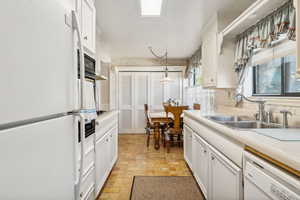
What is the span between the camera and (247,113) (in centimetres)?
256

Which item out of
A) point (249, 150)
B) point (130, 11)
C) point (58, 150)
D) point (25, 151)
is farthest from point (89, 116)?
point (130, 11)

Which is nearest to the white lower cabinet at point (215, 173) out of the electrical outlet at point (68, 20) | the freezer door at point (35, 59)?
the freezer door at point (35, 59)

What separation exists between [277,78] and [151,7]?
1.78 m

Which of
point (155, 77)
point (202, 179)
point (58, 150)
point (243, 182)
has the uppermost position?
point (155, 77)

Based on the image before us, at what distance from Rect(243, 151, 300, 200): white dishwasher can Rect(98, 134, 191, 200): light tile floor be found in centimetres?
161

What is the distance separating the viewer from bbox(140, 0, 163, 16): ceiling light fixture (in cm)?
259

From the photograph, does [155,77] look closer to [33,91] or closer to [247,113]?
[247,113]

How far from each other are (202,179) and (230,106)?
1324mm

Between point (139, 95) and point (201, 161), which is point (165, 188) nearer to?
point (201, 161)

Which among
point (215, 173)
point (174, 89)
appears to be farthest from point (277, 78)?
point (174, 89)

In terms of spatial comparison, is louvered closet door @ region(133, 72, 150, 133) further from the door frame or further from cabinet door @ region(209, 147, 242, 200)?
cabinet door @ region(209, 147, 242, 200)

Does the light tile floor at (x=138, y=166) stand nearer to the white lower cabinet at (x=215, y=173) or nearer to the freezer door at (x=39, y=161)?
the white lower cabinet at (x=215, y=173)

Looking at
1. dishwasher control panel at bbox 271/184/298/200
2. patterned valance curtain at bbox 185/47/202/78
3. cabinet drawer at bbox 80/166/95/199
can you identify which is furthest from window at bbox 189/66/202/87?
dishwasher control panel at bbox 271/184/298/200

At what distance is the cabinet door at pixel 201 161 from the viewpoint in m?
2.16
